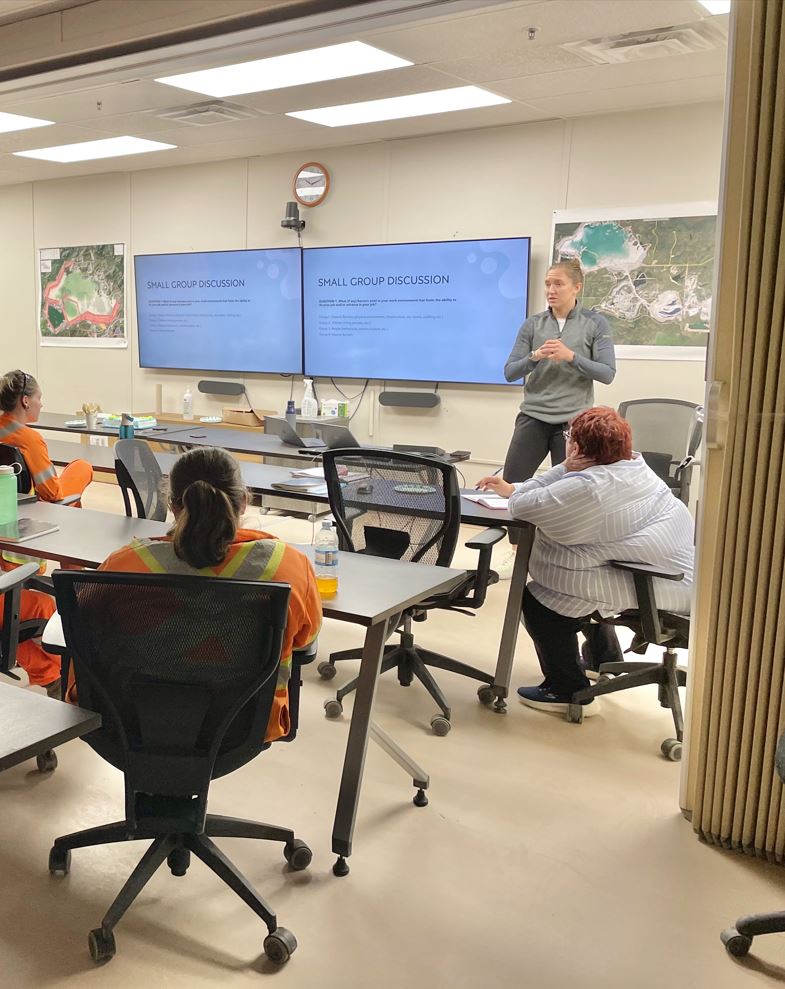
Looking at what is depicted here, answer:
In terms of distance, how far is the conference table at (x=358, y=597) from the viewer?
2.28m

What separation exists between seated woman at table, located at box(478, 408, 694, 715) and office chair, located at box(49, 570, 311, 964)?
1415 millimetres

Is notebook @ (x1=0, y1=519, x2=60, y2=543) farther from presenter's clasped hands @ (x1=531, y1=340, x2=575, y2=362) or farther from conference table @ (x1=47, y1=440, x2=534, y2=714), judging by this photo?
presenter's clasped hands @ (x1=531, y1=340, x2=575, y2=362)

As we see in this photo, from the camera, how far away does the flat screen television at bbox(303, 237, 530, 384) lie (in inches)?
238

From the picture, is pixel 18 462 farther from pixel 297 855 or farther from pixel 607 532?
pixel 607 532

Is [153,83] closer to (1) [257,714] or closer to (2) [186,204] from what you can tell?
(2) [186,204]

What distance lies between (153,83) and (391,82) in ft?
4.40

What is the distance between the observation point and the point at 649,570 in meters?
2.89

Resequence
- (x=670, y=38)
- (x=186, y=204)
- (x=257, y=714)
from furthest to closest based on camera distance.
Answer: (x=186, y=204), (x=670, y=38), (x=257, y=714)

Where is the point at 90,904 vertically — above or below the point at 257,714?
below

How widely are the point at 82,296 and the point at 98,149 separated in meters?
1.81

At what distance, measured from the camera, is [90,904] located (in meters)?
2.11

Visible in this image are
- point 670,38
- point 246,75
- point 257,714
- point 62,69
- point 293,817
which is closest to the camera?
point 257,714

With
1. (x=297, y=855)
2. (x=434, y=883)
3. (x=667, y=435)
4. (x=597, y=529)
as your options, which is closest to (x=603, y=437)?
(x=597, y=529)

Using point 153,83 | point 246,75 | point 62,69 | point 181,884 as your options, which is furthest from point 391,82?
point 181,884
